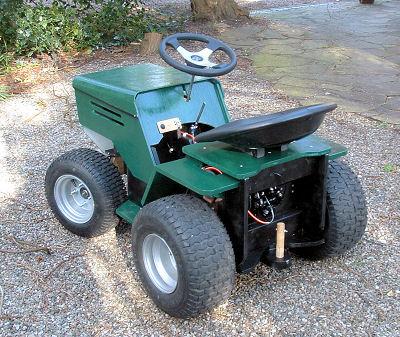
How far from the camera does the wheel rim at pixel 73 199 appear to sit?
124 inches

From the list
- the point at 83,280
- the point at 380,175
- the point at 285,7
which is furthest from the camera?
the point at 285,7

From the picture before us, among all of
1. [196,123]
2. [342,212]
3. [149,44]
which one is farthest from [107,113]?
[149,44]

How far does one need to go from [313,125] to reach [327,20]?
303 inches

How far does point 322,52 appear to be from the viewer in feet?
24.0


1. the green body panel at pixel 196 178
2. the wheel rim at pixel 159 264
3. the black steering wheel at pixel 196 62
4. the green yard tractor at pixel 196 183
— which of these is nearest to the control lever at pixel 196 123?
the green yard tractor at pixel 196 183

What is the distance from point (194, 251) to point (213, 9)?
7.25 metres

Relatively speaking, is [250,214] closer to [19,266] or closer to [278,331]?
[278,331]

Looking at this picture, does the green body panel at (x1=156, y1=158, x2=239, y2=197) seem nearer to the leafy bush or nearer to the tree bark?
the leafy bush

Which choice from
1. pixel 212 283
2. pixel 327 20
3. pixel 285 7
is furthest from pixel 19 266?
pixel 285 7

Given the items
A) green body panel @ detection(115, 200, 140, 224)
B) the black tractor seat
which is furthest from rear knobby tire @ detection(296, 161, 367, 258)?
green body panel @ detection(115, 200, 140, 224)

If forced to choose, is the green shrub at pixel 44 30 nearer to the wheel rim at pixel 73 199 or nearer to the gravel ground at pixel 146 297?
the gravel ground at pixel 146 297

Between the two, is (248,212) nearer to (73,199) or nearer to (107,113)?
(107,113)

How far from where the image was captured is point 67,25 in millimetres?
7094

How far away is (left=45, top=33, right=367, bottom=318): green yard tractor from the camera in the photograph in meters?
2.31
